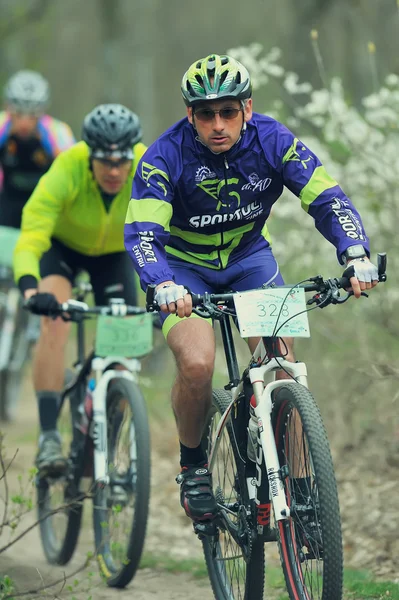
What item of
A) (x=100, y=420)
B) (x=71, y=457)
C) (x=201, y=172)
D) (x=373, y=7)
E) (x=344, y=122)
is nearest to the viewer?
(x=201, y=172)

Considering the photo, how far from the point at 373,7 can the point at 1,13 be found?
9691mm

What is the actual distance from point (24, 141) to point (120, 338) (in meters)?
3.95

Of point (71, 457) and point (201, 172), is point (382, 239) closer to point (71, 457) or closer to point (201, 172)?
point (71, 457)

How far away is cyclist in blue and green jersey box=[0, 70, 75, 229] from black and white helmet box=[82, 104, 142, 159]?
2.95m

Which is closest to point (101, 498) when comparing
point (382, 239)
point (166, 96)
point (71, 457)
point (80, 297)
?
point (71, 457)

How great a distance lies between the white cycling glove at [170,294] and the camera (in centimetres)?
424

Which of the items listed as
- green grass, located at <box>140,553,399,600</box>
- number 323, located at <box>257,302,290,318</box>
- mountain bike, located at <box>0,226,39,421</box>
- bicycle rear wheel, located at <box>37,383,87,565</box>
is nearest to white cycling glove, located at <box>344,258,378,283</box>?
number 323, located at <box>257,302,290,318</box>

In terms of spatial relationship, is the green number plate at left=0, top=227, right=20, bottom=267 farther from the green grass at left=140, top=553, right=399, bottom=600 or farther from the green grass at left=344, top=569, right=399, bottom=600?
the green grass at left=344, top=569, right=399, bottom=600

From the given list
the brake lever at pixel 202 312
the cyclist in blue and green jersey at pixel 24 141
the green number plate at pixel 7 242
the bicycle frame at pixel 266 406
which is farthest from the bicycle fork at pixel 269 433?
the cyclist in blue and green jersey at pixel 24 141

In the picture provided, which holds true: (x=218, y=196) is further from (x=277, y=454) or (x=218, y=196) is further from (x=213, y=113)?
(x=277, y=454)

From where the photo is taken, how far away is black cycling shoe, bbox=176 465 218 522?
4.86 meters

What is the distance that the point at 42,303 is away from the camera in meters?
5.83

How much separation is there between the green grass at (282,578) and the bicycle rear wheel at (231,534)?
1.12 ft

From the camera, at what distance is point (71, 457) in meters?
6.42
